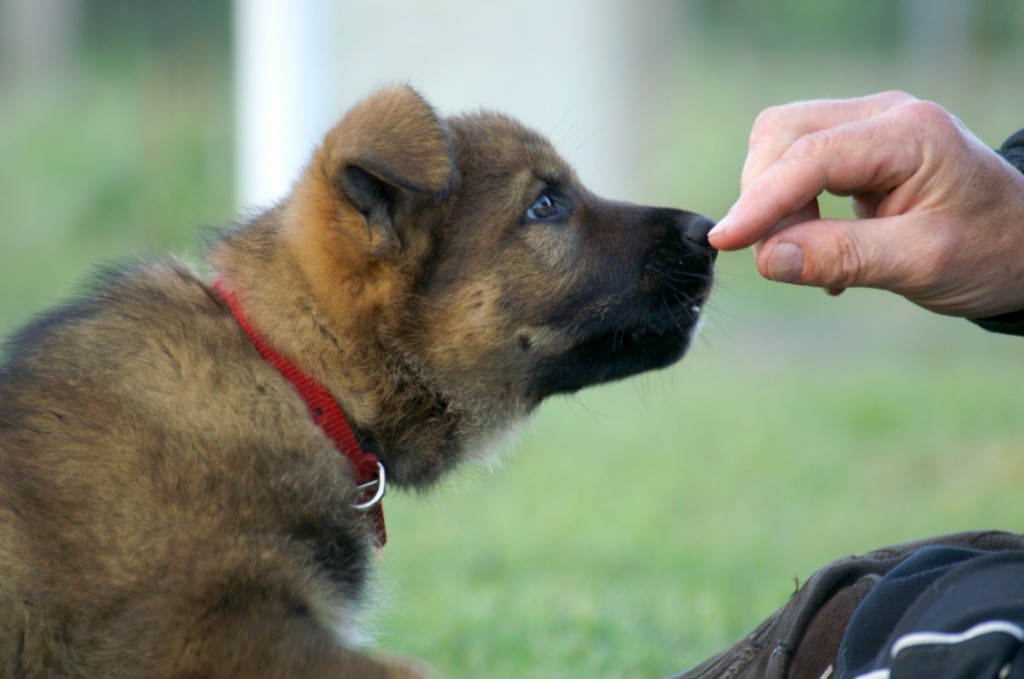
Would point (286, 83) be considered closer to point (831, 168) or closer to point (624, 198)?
point (831, 168)

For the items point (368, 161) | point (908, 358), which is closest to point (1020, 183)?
point (368, 161)

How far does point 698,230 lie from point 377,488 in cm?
118

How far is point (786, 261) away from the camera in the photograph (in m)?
2.89

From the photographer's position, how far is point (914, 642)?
219 cm

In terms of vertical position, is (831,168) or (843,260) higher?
(831,168)

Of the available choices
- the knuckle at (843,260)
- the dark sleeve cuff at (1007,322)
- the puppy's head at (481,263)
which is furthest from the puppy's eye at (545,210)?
the dark sleeve cuff at (1007,322)

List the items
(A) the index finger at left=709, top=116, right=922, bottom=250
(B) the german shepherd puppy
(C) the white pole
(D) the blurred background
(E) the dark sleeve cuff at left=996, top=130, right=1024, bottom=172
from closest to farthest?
(B) the german shepherd puppy < (A) the index finger at left=709, top=116, right=922, bottom=250 < (E) the dark sleeve cuff at left=996, top=130, right=1024, bottom=172 < (D) the blurred background < (C) the white pole

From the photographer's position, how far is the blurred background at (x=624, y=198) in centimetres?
503

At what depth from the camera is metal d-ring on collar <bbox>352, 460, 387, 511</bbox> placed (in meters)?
3.05

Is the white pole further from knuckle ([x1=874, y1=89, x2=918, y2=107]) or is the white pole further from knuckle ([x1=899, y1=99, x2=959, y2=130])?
knuckle ([x1=899, y1=99, x2=959, y2=130])

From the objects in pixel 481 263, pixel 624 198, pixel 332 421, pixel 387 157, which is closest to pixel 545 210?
pixel 481 263

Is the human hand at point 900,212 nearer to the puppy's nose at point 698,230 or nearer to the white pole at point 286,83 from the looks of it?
the puppy's nose at point 698,230

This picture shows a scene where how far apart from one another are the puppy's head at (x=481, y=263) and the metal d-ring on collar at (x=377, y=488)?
13 cm

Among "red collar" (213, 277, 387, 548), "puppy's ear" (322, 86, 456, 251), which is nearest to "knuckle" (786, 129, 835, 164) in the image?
"puppy's ear" (322, 86, 456, 251)
